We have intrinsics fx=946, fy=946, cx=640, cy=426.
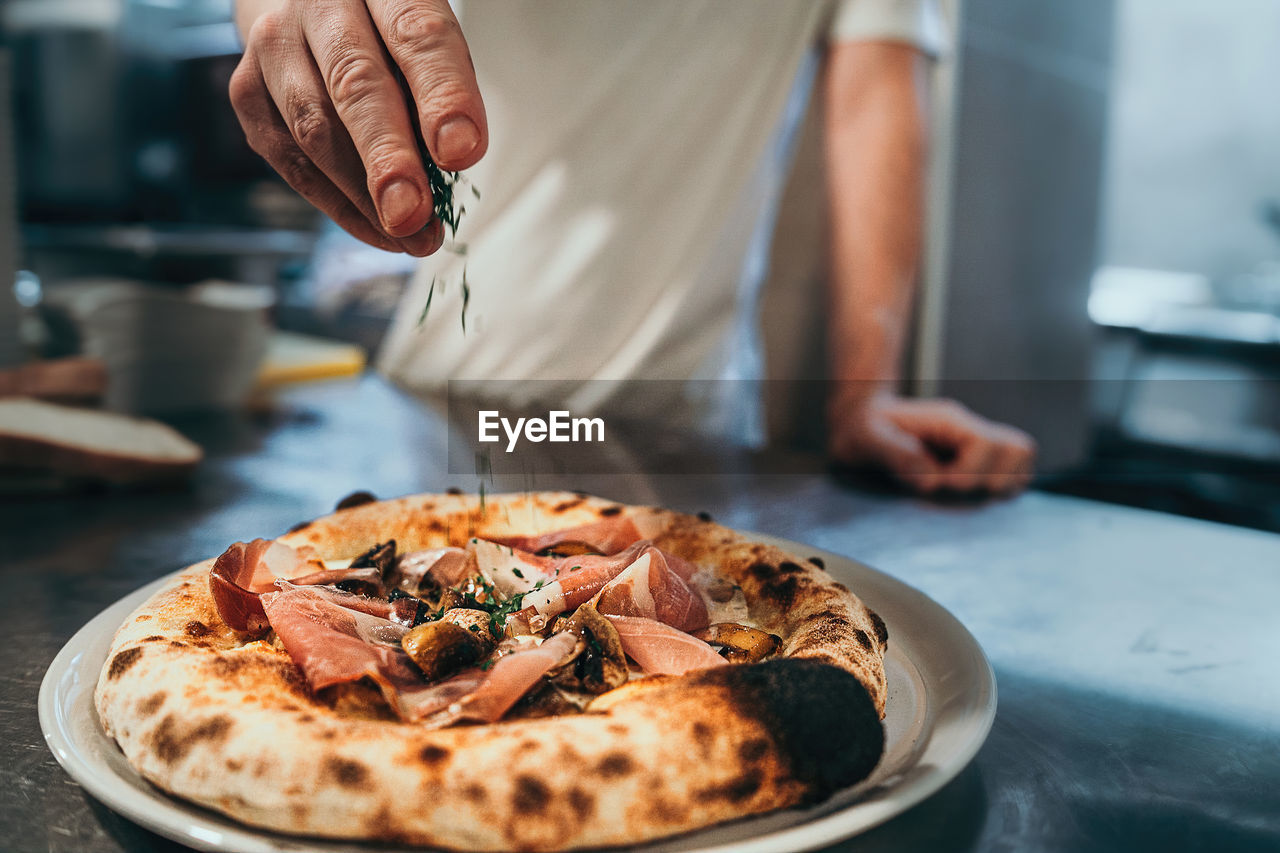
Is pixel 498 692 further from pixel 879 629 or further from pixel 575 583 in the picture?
pixel 879 629

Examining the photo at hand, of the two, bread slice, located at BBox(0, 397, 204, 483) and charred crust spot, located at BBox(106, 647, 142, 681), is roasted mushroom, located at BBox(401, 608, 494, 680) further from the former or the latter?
bread slice, located at BBox(0, 397, 204, 483)

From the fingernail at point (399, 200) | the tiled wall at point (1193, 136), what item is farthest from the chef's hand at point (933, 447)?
the tiled wall at point (1193, 136)

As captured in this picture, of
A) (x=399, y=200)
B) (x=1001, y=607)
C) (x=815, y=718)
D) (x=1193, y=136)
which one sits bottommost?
(x=1001, y=607)

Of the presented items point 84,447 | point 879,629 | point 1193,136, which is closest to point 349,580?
point 879,629

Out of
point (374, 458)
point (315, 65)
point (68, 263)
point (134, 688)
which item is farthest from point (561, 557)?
point (68, 263)

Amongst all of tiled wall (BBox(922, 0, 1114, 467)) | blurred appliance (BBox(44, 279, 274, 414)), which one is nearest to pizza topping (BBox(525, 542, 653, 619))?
blurred appliance (BBox(44, 279, 274, 414))

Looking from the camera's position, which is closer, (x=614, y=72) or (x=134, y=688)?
(x=134, y=688)

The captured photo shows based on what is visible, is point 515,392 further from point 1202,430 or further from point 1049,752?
point 1202,430
